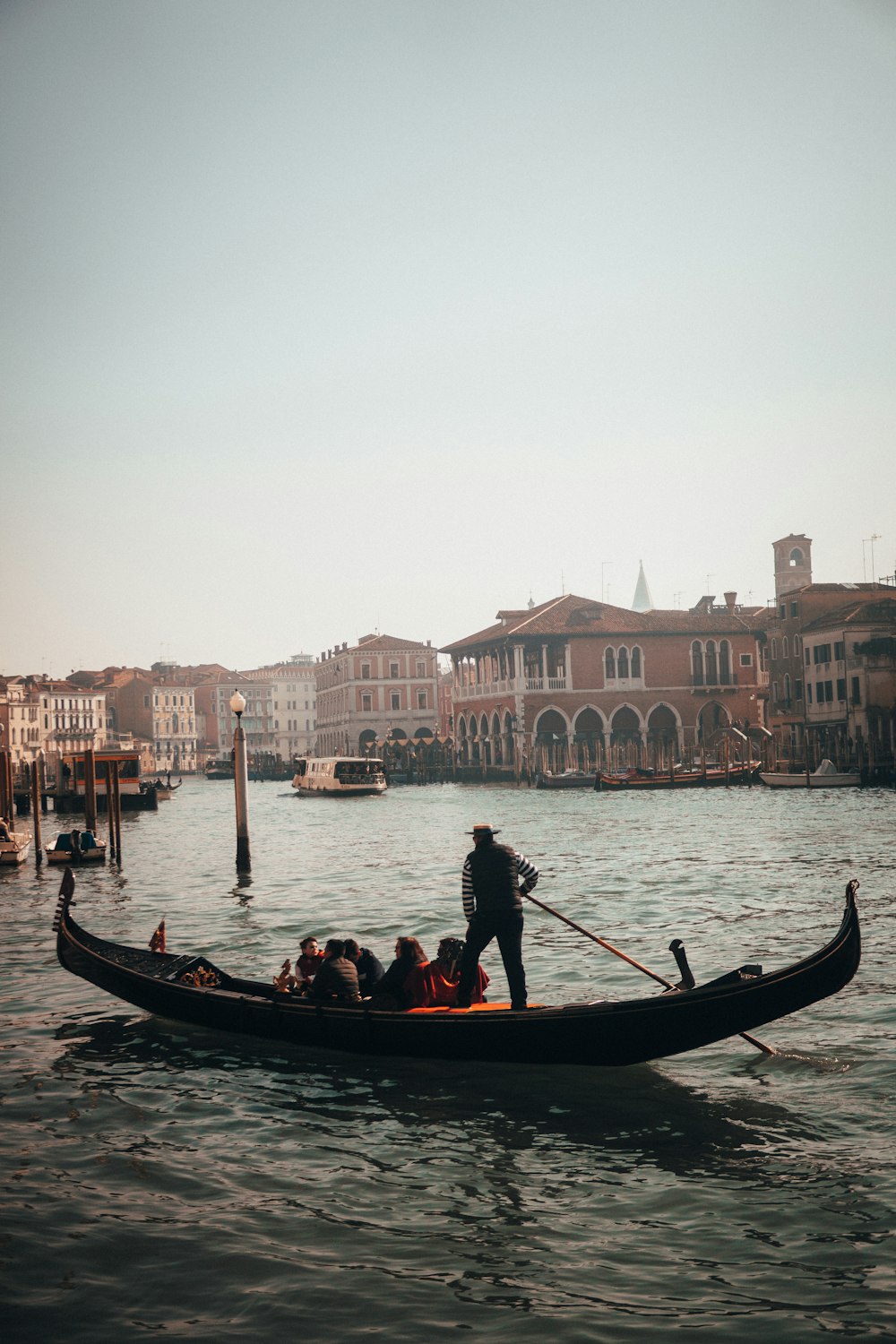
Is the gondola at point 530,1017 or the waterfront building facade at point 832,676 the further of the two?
the waterfront building facade at point 832,676

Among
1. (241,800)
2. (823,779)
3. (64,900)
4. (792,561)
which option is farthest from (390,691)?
(64,900)

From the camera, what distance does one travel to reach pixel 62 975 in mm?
11148

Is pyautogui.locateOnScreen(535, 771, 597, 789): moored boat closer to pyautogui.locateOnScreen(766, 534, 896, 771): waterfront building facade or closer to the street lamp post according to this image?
pyautogui.locateOnScreen(766, 534, 896, 771): waterfront building facade

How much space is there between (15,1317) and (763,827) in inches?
911

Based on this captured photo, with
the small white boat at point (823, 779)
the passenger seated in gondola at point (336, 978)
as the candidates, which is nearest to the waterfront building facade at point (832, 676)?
the small white boat at point (823, 779)

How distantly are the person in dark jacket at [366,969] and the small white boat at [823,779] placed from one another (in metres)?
32.6

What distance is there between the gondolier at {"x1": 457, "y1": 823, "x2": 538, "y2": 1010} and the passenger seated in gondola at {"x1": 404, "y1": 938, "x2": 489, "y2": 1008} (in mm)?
106

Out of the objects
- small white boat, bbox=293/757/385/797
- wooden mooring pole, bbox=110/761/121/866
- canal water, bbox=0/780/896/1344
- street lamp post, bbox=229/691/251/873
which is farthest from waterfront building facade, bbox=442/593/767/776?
canal water, bbox=0/780/896/1344

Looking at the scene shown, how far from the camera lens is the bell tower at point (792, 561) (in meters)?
69.2

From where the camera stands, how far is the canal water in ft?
15.4

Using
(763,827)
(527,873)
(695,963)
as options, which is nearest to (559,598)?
(763,827)

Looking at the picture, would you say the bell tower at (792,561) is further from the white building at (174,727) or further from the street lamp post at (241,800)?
the street lamp post at (241,800)

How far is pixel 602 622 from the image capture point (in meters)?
52.0

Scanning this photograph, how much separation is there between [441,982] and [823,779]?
110ft
